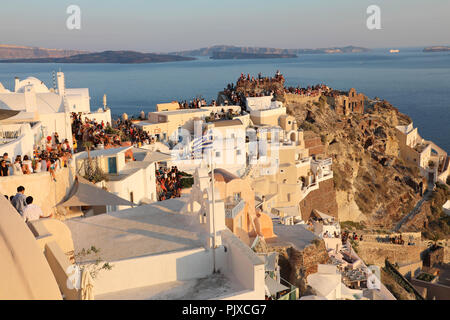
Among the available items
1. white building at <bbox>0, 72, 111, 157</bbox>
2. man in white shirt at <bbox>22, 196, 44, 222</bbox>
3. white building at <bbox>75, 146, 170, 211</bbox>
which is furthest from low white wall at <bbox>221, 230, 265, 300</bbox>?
white building at <bbox>0, 72, 111, 157</bbox>

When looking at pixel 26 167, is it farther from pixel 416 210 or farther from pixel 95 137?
pixel 416 210

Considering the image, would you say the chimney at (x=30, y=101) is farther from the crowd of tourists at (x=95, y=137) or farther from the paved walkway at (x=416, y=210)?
the paved walkway at (x=416, y=210)

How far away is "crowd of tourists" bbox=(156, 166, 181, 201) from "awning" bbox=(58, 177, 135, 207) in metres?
6.12

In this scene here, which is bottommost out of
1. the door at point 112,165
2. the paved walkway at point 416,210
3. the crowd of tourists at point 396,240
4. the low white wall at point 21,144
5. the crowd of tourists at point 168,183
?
the paved walkway at point 416,210

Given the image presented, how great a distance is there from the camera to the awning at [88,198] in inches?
484


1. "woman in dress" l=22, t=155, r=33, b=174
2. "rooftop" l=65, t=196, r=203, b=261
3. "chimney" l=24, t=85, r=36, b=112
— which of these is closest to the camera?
"rooftop" l=65, t=196, r=203, b=261

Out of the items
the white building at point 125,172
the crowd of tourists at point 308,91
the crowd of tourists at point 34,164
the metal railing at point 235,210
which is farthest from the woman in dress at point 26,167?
the crowd of tourists at point 308,91

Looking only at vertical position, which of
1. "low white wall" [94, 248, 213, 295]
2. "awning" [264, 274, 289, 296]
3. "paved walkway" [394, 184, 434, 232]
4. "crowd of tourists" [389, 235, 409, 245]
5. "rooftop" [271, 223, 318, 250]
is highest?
"low white wall" [94, 248, 213, 295]

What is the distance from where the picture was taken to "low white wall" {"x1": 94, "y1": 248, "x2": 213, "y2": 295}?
8070 millimetres

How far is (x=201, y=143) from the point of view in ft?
94.0

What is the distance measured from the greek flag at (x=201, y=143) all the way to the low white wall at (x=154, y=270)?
19016 millimetres

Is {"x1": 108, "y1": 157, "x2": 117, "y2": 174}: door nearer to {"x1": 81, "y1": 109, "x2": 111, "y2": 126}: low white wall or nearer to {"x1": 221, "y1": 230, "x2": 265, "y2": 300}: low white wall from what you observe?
{"x1": 221, "y1": 230, "x2": 265, "y2": 300}: low white wall

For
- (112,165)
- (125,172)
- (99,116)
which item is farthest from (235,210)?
(99,116)

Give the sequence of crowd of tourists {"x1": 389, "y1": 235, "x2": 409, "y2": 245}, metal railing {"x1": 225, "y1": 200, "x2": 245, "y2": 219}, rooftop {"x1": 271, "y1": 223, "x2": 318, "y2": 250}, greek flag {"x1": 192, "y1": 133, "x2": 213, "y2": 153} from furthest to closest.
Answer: crowd of tourists {"x1": 389, "y1": 235, "x2": 409, "y2": 245} → greek flag {"x1": 192, "y1": 133, "x2": 213, "y2": 153} → rooftop {"x1": 271, "y1": 223, "x2": 318, "y2": 250} → metal railing {"x1": 225, "y1": 200, "x2": 245, "y2": 219}
